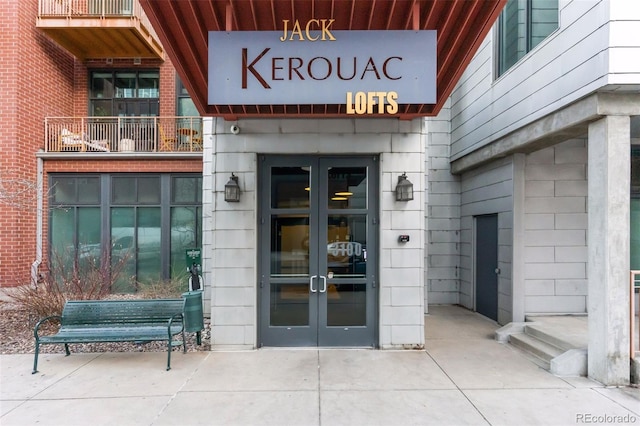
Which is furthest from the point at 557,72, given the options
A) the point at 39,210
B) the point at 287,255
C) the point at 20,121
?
the point at 39,210

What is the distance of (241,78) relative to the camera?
4320 millimetres

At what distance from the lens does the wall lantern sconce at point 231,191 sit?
226 inches

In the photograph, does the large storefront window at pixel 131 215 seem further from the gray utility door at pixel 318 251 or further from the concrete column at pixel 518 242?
the concrete column at pixel 518 242

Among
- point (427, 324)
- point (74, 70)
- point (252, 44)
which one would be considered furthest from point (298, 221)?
point (74, 70)

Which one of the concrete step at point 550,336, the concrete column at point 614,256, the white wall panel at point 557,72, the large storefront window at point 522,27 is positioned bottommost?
the concrete step at point 550,336

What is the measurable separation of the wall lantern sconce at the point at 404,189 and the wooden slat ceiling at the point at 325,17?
5.48 feet

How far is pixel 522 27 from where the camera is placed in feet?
22.8

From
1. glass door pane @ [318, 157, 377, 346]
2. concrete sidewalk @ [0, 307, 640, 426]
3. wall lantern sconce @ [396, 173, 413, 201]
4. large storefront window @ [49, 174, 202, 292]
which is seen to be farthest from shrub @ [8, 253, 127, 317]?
wall lantern sconce @ [396, 173, 413, 201]

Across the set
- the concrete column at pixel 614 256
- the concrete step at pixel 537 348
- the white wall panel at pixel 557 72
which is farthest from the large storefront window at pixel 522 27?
the concrete step at pixel 537 348

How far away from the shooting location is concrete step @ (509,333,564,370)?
5.41 m

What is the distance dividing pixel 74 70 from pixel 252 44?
34.8ft

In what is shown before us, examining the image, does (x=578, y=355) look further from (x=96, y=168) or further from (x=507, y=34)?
(x=96, y=168)

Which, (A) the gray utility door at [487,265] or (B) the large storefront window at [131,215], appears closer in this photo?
(A) the gray utility door at [487,265]

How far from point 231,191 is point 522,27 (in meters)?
6.39
